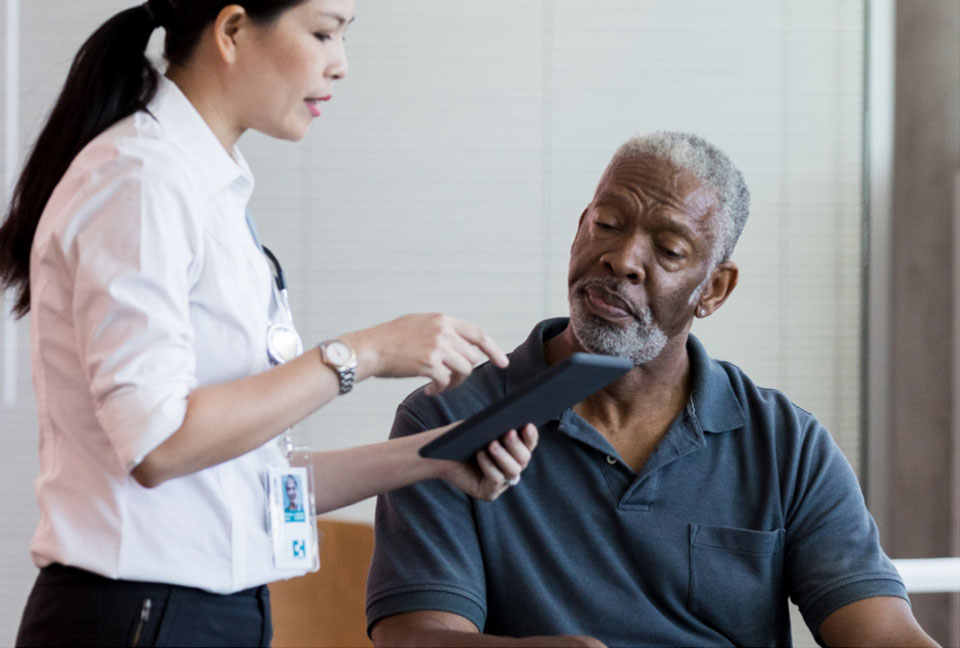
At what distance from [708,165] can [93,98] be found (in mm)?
1079

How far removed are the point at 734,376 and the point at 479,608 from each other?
0.63m

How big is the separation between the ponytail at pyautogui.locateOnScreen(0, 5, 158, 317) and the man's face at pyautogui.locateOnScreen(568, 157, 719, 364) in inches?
34.0

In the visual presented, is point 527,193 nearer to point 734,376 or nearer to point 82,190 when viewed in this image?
point 734,376

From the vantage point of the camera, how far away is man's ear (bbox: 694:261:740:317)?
6.33 feet

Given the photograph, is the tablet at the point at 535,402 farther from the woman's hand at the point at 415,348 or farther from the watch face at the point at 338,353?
the watch face at the point at 338,353

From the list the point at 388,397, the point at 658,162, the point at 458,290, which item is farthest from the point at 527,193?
the point at 658,162

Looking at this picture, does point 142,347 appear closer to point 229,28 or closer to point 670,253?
point 229,28

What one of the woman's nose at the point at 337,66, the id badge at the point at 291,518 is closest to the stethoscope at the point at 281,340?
the id badge at the point at 291,518

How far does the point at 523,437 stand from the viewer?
4.53 feet

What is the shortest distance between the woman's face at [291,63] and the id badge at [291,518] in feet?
1.26

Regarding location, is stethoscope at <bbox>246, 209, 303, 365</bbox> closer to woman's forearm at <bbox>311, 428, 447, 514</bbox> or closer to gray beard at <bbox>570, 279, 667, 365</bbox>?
woman's forearm at <bbox>311, 428, 447, 514</bbox>

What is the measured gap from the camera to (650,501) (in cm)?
173

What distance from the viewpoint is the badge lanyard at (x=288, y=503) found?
115cm

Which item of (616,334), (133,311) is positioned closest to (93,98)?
(133,311)
